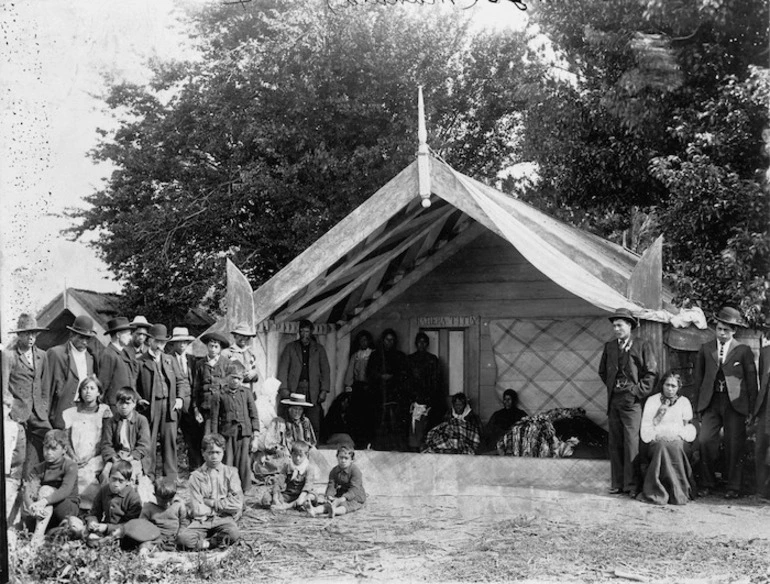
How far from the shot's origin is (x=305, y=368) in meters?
8.54

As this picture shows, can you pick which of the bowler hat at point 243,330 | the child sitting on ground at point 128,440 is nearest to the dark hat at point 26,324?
the child sitting on ground at point 128,440

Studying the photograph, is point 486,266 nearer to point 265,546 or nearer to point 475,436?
point 475,436

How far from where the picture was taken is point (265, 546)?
225 inches

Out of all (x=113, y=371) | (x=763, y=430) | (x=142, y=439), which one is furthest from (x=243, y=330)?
(x=763, y=430)

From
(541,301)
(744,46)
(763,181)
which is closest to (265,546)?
(541,301)

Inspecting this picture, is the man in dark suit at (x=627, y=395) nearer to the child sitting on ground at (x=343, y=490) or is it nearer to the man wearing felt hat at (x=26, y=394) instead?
the child sitting on ground at (x=343, y=490)

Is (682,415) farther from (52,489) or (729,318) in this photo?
(52,489)

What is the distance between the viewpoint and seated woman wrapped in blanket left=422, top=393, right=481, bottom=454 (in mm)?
8766

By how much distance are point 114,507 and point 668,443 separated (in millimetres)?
4017

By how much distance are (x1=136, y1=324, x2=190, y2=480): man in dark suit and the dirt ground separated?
133cm

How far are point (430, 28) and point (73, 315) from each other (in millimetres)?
7806

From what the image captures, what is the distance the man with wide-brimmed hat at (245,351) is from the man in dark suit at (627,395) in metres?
2.97

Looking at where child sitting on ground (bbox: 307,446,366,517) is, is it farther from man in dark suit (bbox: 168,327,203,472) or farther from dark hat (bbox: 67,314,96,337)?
dark hat (bbox: 67,314,96,337)

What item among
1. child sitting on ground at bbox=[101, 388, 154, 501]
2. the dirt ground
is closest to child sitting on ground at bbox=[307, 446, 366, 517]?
the dirt ground
